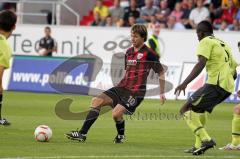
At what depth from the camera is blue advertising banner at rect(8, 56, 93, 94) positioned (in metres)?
25.6

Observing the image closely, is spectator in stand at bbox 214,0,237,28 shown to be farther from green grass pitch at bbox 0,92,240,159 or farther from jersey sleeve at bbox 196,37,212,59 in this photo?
jersey sleeve at bbox 196,37,212,59

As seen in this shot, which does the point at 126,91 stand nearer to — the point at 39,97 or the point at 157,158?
the point at 157,158

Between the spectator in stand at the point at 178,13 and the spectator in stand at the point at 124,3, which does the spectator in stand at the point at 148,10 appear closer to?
the spectator in stand at the point at 178,13

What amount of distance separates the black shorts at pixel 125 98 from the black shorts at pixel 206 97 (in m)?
1.63

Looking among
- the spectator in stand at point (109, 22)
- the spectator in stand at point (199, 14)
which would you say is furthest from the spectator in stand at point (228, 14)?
the spectator in stand at point (109, 22)

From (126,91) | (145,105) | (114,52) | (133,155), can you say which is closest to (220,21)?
(114,52)

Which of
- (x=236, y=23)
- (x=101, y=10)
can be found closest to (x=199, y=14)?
(x=236, y=23)

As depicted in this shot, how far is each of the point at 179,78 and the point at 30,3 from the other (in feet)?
35.4

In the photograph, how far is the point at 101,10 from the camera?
31875 mm

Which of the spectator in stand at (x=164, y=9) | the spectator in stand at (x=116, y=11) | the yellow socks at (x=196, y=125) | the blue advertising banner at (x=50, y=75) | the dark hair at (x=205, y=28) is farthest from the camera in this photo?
the spectator in stand at (x=116, y=11)

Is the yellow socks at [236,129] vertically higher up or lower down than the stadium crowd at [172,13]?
lower down

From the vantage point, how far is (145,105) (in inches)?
872

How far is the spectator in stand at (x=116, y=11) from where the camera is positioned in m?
31.1

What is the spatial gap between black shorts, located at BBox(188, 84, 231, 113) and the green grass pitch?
75cm
